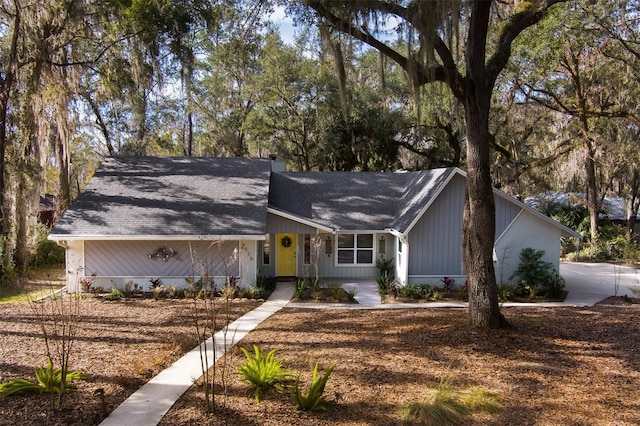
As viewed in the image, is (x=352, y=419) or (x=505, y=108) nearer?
(x=352, y=419)

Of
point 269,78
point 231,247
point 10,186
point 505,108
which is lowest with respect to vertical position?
point 231,247

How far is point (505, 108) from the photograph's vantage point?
72.6 ft

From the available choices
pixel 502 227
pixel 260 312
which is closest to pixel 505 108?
pixel 502 227

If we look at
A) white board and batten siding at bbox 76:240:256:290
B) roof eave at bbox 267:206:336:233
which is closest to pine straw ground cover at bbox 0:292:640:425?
white board and batten siding at bbox 76:240:256:290

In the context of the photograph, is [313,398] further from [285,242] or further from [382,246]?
[382,246]

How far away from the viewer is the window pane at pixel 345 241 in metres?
16.1

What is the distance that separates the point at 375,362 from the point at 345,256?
9395mm

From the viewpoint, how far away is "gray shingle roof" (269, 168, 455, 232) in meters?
15.2

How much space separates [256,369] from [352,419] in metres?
1.42

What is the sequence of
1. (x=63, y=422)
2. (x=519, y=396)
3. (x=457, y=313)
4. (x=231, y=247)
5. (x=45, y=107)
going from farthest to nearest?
1. (x=45, y=107)
2. (x=231, y=247)
3. (x=457, y=313)
4. (x=519, y=396)
5. (x=63, y=422)

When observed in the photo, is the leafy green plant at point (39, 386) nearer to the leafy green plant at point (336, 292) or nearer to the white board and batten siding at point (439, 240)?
the leafy green plant at point (336, 292)

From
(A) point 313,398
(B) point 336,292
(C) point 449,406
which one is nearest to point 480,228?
(C) point 449,406

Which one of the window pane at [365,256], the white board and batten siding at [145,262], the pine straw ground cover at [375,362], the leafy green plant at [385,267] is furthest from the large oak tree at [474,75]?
the window pane at [365,256]

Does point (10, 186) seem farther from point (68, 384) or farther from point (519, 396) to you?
point (519, 396)
